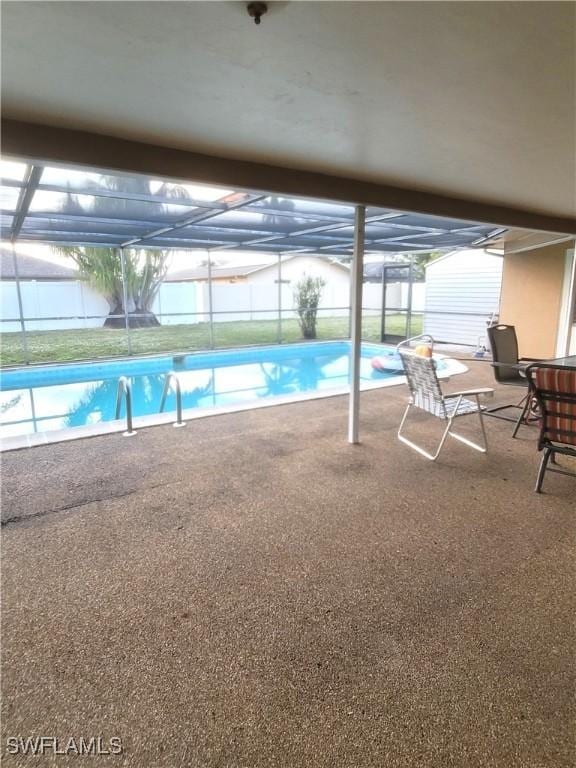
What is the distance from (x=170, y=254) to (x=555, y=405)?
39.6 feet

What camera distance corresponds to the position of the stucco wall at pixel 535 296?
7605 millimetres

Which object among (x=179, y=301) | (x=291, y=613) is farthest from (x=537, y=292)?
(x=179, y=301)

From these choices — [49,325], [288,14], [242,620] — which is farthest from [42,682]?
[49,325]

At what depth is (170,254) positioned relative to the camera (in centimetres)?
1280

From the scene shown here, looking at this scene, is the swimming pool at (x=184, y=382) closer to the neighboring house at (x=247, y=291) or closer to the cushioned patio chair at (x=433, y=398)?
the cushioned patio chair at (x=433, y=398)

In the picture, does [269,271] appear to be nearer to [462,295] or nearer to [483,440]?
[462,295]

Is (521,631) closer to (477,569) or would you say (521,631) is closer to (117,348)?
(477,569)

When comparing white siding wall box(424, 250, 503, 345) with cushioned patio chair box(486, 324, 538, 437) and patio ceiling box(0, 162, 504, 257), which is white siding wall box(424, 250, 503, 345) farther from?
cushioned patio chair box(486, 324, 538, 437)

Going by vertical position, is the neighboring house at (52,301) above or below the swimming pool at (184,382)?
above

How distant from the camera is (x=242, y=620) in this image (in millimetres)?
1834

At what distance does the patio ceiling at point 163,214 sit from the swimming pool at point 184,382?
7.40 feet

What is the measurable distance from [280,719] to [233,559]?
0.91 meters

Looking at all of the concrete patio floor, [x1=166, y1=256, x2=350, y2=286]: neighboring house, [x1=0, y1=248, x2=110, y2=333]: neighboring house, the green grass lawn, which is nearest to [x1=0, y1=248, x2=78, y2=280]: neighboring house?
[x1=0, y1=248, x2=110, y2=333]: neighboring house

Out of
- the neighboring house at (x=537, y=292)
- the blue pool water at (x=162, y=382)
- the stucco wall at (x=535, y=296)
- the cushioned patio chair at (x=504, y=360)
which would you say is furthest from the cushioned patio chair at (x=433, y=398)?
the stucco wall at (x=535, y=296)
